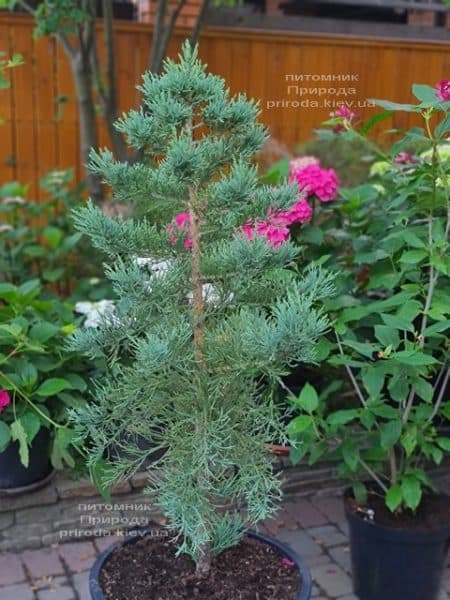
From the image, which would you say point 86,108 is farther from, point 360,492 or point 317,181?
point 360,492

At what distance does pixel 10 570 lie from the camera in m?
2.71

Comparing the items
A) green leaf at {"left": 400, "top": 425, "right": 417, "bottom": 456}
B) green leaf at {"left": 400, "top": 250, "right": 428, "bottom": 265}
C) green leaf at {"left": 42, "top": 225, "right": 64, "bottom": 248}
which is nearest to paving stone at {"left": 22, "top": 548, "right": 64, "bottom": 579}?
green leaf at {"left": 400, "top": 425, "right": 417, "bottom": 456}

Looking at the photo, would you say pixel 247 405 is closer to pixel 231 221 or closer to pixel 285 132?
pixel 231 221

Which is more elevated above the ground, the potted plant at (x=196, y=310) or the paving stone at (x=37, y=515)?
the potted plant at (x=196, y=310)

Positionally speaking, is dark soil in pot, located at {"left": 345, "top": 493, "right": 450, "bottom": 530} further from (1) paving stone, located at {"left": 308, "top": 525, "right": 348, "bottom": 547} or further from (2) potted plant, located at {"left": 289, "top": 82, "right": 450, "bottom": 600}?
(1) paving stone, located at {"left": 308, "top": 525, "right": 348, "bottom": 547}

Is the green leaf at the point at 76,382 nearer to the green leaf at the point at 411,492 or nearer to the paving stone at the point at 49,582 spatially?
the paving stone at the point at 49,582

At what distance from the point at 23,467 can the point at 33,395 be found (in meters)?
0.27

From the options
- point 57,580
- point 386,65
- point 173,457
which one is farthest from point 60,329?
point 386,65

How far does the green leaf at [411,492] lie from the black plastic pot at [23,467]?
1.26m

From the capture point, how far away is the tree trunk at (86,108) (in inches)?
176

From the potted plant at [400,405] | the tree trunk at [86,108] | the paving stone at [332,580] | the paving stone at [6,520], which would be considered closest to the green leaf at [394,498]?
the potted plant at [400,405]

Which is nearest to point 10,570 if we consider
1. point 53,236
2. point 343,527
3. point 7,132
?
point 343,527

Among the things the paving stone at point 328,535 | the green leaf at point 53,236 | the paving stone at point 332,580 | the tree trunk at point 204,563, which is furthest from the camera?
the green leaf at point 53,236

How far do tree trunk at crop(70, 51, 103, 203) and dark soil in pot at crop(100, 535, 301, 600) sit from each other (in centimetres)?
285
